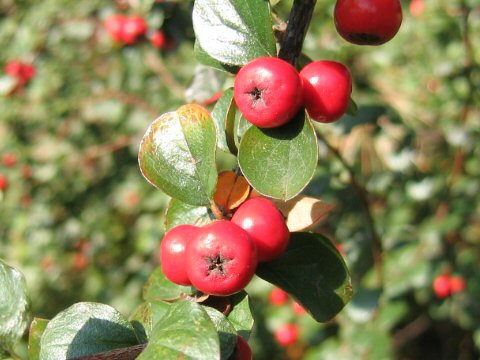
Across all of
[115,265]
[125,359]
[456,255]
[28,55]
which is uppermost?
[125,359]

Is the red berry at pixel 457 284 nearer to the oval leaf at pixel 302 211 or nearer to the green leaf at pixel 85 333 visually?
the oval leaf at pixel 302 211

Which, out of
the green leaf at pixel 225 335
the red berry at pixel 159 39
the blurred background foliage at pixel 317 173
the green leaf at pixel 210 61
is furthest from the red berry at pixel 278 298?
the green leaf at pixel 225 335

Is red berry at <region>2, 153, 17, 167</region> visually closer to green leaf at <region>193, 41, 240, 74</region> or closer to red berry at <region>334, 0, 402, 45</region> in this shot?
green leaf at <region>193, 41, 240, 74</region>

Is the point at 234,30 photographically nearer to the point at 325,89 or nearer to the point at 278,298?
the point at 325,89

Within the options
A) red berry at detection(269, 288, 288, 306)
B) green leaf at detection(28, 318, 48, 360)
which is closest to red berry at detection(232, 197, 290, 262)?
green leaf at detection(28, 318, 48, 360)

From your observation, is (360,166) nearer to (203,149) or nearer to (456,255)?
(456,255)

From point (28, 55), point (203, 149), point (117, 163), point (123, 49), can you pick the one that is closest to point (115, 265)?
point (117, 163)

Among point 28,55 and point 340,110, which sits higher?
point 340,110
